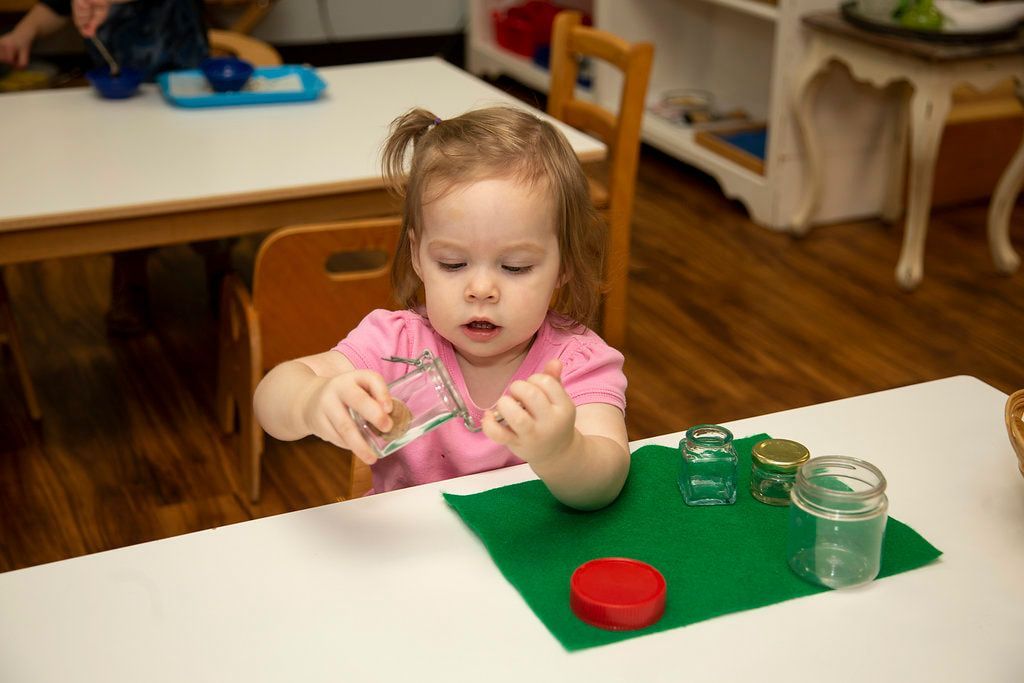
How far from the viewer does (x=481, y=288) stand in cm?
108

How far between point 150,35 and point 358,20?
330 centimetres

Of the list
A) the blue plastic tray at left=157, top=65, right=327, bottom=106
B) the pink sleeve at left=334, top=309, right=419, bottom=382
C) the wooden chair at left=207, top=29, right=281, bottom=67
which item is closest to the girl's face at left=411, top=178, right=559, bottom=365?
the pink sleeve at left=334, top=309, right=419, bottom=382

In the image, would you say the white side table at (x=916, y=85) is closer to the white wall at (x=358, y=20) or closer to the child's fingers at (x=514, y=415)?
the child's fingers at (x=514, y=415)

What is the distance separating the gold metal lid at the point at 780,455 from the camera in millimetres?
997

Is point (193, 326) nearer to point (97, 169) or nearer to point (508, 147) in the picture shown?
point (97, 169)

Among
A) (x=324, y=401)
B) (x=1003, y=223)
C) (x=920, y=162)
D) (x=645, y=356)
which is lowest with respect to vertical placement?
(x=645, y=356)

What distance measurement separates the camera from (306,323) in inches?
76.2

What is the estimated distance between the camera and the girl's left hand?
35.0 inches

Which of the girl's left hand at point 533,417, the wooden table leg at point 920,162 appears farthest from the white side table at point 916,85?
the girl's left hand at point 533,417

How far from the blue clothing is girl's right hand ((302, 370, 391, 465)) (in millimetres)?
1913

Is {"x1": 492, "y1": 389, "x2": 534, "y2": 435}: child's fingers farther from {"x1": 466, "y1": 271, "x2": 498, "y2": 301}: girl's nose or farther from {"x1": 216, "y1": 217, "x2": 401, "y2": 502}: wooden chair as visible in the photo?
{"x1": 216, "y1": 217, "x2": 401, "y2": 502}: wooden chair

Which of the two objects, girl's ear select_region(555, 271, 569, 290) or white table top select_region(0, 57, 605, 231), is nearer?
girl's ear select_region(555, 271, 569, 290)

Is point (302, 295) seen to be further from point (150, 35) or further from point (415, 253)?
point (150, 35)

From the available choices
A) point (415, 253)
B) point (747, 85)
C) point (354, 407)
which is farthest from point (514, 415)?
point (747, 85)
